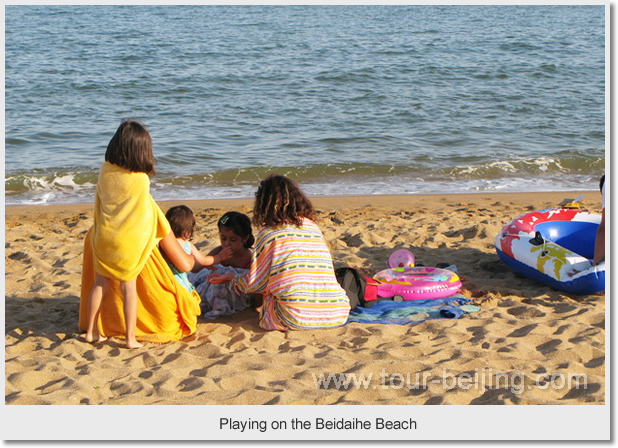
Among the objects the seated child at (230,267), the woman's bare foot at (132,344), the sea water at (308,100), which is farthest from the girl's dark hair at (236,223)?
the sea water at (308,100)

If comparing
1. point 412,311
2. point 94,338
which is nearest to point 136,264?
point 94,338

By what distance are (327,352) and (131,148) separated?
179 cm

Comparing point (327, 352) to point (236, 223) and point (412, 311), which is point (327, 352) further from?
point (236, 223)

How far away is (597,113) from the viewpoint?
15266 millimetres

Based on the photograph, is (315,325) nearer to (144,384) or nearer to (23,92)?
(144,384)

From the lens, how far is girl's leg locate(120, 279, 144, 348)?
4.63 meters

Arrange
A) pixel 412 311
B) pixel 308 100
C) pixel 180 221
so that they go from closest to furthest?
1. pixel 180 221
2. pixel 412 311
3. pixel 308 100

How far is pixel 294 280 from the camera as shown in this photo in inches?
192

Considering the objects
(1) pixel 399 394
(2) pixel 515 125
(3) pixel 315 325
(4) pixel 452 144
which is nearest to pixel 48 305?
(3) pixel 315 325

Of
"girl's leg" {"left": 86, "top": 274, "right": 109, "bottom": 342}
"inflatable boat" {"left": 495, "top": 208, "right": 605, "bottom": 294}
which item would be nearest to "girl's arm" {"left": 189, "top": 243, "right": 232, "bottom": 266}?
"girl's leg" {"left": 86, "top": 274, "right": 109, "bottom": 342}

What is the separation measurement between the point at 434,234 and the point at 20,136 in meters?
8.66

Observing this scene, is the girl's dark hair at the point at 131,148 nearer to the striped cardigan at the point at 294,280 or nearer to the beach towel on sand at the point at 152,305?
the beach towel on sand at the point at 152,305

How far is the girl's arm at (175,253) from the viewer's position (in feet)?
15.5

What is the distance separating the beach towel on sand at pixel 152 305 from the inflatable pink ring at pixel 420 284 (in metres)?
1.61
